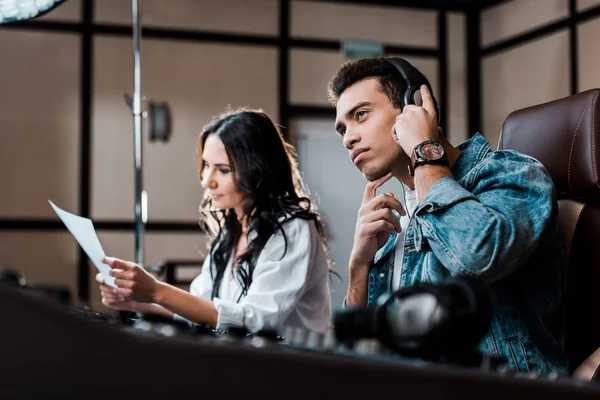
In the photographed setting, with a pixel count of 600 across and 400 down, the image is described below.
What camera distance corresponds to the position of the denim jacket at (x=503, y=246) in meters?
1.11

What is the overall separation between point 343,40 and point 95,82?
6.26 ft

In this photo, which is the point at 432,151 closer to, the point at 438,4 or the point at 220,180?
the point at 220,180

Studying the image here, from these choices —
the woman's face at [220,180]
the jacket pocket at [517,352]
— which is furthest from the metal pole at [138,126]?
the jacket pocket at [517,352]

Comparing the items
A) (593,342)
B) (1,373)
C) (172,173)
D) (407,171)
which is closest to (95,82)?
(172,173)

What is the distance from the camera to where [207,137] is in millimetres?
2270

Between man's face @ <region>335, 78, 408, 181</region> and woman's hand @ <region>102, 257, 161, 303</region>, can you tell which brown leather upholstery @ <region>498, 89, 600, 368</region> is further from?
woman's hand @ <region>102, 257, 161, 303</region>

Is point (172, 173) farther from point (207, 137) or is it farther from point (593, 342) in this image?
point (593, 342)

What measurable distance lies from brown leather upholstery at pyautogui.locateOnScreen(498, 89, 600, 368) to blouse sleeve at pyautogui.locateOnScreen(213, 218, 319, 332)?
72cm

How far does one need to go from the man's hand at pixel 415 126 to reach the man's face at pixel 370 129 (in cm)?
11

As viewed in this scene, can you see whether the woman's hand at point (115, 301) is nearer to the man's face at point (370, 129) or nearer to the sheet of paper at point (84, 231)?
the sheet of paper at point (84, 231)

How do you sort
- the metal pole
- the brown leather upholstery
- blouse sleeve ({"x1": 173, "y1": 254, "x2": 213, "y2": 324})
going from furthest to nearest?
1. the metal pole
2. blouse sleeve ({"x1": 173, "y1": 254, "x2": 213, "y2": 324})
3. the brown leather upholstery

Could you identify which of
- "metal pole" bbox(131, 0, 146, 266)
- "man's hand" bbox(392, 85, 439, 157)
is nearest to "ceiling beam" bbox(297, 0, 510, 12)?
"metal pole" bbox(131, 0, 146, 266)

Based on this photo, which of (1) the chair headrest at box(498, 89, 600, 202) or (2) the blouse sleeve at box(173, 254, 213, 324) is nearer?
(1) the chair headrest at box(498, 89, 600, 202)

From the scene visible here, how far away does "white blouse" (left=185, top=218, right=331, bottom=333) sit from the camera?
6.07 ft
